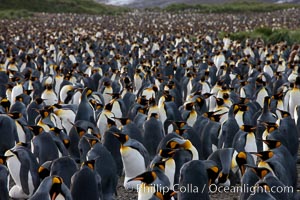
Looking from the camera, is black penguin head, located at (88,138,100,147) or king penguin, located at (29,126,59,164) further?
king penguin, located at (29,126,59,164)

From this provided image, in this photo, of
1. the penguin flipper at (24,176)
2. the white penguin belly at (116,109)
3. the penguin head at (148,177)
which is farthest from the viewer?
the white penguin belly at (116,109)

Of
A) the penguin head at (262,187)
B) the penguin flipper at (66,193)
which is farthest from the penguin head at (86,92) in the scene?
the penguin head at (262,187)

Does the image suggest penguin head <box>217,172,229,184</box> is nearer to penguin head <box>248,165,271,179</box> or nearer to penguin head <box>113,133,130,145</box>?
penguin head <box>113,133,130,145</box>

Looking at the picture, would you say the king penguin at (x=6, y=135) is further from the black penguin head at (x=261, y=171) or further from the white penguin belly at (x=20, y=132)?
the black penguin head at (x=261, y=171)

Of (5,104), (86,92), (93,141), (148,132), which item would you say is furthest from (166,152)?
(5,104)

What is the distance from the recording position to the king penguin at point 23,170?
5324 mm

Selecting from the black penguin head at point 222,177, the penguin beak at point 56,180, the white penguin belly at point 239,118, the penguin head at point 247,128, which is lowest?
the black penguin head at point 222,177

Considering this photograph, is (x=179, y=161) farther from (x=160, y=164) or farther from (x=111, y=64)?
(x=111, y=64)

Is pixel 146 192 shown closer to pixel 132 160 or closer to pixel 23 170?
pixel 132 160

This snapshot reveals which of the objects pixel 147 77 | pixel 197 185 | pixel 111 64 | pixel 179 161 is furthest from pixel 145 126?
pixel 111 64

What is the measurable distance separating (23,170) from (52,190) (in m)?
1.14

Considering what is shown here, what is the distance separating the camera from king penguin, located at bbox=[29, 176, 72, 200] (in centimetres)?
418

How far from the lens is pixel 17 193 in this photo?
5.62m

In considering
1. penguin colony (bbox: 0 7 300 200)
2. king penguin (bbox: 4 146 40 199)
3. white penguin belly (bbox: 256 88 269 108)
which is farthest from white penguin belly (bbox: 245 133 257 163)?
white penguin belly (bbox: 256 88 269 108)
